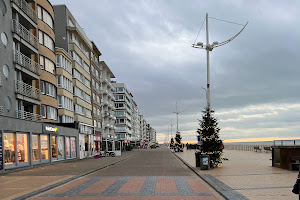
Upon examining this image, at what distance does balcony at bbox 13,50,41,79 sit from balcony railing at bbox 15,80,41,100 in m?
1.50

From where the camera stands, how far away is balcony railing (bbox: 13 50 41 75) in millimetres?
26533

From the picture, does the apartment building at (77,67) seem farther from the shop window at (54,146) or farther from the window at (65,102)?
the shop window at (54,146)

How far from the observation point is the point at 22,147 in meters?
24.0

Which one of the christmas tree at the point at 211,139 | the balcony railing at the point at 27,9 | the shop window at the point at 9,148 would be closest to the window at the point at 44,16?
the balcony railing at the point at 27,9

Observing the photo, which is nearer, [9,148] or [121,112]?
[9,148]

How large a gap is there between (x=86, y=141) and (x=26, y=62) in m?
20.4

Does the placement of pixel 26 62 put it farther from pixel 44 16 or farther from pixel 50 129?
pixel 44 16

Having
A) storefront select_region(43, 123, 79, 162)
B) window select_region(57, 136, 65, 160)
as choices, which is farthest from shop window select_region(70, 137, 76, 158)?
→ window select_region(57, 136, 65, 160)

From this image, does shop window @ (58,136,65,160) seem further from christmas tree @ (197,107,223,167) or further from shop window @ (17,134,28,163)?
christmas tree @ (197,107,223,167)

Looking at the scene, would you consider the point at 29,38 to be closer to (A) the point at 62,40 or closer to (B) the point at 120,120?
(A) the point at 62,40

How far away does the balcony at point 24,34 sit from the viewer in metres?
26.1

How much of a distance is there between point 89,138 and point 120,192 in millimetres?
A: 38526

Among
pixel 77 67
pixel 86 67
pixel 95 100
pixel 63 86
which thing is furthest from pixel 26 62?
pixel 95 100

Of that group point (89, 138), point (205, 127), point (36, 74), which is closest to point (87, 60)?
point (89, 138)
